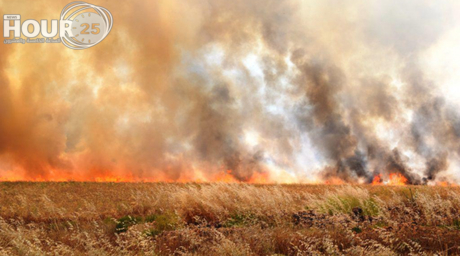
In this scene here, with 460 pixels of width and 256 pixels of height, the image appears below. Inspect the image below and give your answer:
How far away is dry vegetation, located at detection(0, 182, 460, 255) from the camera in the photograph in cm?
809

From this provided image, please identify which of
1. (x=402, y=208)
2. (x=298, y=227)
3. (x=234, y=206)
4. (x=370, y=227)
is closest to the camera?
(x=370, y=227)

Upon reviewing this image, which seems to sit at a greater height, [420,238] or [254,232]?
[254,232]

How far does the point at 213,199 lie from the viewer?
48.8 ft

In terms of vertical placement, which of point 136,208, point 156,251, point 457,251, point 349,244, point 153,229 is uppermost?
point 136,208

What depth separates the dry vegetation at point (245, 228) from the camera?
809 cm

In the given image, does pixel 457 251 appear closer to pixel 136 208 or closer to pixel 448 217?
pixel 448 217

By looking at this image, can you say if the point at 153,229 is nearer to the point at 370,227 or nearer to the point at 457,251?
the point at 370,227

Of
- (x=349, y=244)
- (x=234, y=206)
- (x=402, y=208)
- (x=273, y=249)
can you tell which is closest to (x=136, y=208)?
(x=234, y=206)

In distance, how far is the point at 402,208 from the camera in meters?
13.2

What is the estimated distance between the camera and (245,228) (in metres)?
10.2

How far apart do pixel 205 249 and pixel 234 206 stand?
5.85 m

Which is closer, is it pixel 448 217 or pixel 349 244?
pixel 349 244

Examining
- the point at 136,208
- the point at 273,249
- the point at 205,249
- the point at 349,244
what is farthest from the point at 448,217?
the point at 136,208

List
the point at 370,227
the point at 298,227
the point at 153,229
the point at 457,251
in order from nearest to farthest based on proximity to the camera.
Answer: the point at 457,251 < the point at 370,227 < the point at 298,227 < the point at 153,229
